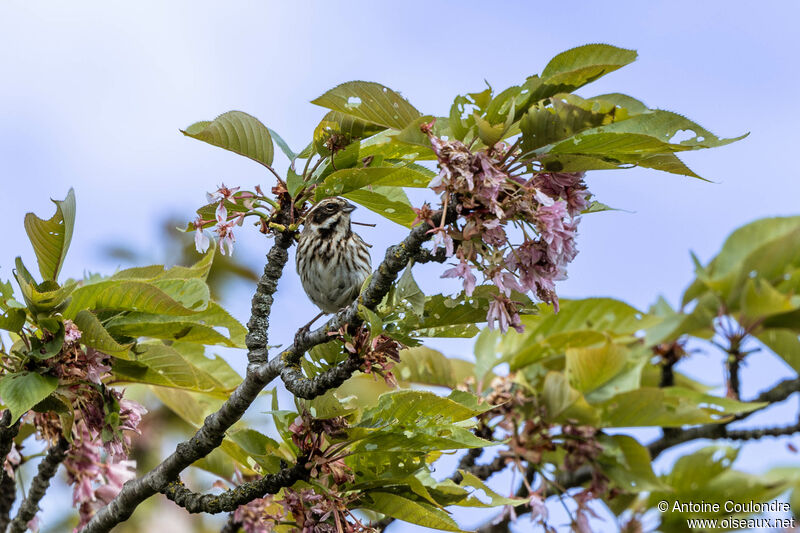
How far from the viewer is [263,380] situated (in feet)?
12.6

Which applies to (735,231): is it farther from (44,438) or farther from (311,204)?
(44,438)

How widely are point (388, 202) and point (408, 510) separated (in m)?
1.38

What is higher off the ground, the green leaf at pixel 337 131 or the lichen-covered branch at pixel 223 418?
the green leaf at pixel 337 131

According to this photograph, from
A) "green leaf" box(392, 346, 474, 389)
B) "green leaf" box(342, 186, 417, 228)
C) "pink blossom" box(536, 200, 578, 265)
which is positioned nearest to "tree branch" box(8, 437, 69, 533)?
"green leaf" box(392, 346, 474, 389)

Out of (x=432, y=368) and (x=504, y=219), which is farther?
(x=432, y=368)

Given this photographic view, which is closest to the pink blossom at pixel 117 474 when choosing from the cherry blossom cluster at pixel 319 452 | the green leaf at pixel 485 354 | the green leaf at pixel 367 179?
the cherry blossom cluster at pixel 319 452

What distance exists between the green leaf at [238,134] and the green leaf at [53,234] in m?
0.78

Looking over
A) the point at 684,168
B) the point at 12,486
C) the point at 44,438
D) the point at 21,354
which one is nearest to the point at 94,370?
the point at 21,354

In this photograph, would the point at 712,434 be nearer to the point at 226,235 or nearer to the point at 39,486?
the point at 226,235

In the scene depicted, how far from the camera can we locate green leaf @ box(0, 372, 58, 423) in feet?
12.0

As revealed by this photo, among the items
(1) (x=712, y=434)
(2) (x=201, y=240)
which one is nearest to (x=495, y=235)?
(2) (x=201, y=240)

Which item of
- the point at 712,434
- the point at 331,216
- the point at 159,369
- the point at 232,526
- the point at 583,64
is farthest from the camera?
the point at 331,216

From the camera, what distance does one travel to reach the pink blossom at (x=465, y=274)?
3.04 meters

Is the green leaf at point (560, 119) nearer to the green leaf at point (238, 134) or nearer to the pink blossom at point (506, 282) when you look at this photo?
the pink blossom at point (506, 282)
